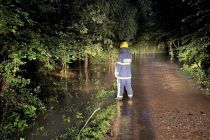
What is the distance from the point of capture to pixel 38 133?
12227mm

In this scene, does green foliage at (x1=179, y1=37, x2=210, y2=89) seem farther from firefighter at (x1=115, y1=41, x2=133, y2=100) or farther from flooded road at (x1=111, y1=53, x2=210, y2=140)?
firefighter at (x1=115, y1=41, x2=133, y2=100)

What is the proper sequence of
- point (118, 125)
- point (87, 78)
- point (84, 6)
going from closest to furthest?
point (118, 125) < point (84, 6) < point (87, 78)

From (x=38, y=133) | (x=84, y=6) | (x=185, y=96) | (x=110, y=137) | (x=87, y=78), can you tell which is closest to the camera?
(x=110, y=137)

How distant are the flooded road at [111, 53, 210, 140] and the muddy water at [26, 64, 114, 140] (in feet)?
5.81

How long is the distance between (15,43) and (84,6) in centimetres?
1227

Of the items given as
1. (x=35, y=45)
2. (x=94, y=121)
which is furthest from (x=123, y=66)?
(x=35, y=45)

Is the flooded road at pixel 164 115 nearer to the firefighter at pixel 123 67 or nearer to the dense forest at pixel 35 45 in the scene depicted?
the firefighter at pixel 123 67

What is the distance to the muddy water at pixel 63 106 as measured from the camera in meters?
12.1

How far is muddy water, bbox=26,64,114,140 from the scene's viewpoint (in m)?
12.1

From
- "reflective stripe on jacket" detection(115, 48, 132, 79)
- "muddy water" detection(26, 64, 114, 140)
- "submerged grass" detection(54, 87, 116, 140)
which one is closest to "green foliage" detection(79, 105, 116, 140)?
"submerged grass" detection(54, 87, 116, 140)

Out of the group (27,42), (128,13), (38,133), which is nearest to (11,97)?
(38,133)

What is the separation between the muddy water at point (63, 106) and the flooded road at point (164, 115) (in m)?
1.77

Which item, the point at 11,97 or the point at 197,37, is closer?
the point at 11,97

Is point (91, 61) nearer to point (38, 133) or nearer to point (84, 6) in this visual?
point (84, 6)
